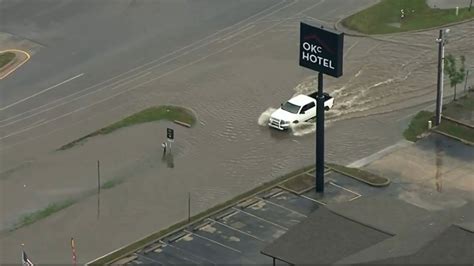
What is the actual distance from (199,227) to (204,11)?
3743 centimetres

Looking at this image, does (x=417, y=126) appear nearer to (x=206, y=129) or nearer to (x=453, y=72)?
(x=453, y=72)

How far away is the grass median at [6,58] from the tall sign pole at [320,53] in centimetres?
3124

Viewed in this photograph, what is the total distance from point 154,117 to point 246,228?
59.0ft

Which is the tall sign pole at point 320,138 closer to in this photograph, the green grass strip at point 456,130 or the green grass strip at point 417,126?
the green grass strip at point 417,126

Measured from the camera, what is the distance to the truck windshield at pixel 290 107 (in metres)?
79.9

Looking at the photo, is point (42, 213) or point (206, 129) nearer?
point (42, 213)

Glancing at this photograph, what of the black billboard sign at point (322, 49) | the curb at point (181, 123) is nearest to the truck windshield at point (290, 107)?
the curb at point (181, 123)

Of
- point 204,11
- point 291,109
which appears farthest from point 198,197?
point 204,11

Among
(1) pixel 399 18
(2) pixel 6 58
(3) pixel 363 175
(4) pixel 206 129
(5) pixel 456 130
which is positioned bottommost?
(3) pixel 363 175

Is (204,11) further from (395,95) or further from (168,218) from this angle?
(168,218)

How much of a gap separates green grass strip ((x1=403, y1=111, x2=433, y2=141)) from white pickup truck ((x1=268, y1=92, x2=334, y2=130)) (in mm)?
7092

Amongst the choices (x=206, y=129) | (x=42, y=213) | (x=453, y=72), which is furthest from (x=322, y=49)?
(x=42, y=213)

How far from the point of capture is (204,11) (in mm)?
99500

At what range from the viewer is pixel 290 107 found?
8019 centimetres
